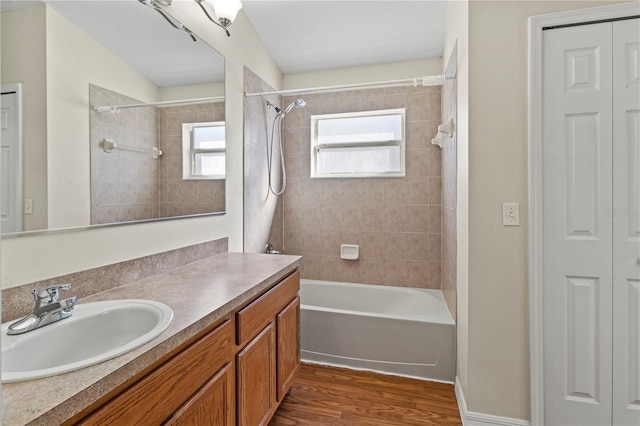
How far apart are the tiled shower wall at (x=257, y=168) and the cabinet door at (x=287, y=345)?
85cm

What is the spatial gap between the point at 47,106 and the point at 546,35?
224 centimetres

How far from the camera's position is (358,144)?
3.27 metres

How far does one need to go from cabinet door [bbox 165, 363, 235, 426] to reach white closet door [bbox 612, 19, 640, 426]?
72.3 inches

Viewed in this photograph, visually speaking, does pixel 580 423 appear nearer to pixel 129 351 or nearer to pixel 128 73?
pixel 129 351

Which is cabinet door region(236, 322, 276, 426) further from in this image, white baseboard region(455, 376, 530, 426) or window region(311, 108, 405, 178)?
window region(311, 108, 405, 178)

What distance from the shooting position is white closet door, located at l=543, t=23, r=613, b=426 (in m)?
1.66

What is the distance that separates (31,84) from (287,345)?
1.64 metres

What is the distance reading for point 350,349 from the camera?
2.49 m

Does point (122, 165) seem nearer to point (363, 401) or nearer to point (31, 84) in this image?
point (31, 84)

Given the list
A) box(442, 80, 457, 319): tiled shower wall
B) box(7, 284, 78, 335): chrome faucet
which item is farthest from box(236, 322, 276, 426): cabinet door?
box(442, 80, 457, 319): tiled shower wall

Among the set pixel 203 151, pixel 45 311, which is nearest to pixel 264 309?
pixel 45 311

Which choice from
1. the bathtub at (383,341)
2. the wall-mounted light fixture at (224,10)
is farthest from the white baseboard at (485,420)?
the wall-mounted light fixture at (224,10)

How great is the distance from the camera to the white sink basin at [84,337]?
94cm

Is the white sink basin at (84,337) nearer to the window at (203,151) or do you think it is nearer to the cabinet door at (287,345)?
the cabinet door at (287,345)
